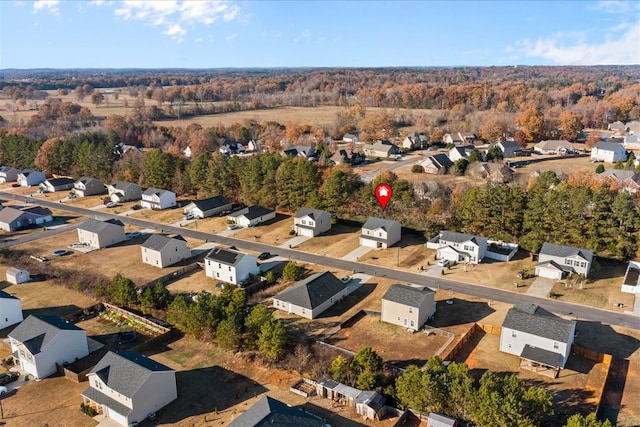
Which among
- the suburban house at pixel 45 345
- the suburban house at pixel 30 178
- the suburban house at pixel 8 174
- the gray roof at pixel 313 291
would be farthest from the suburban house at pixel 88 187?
the gray roof at pixel 313 291

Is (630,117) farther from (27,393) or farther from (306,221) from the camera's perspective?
(27,393)

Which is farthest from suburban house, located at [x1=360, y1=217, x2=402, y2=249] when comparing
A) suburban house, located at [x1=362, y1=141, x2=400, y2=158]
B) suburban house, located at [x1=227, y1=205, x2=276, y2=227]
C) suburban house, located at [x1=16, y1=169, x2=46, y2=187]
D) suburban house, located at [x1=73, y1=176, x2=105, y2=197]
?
suburban house, located at [x1=16, y1=169, x2=46, y2=187]

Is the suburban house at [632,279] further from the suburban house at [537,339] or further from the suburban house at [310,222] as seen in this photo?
the suburban house at [310,222]

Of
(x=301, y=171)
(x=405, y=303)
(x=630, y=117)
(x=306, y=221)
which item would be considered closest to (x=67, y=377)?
(x=405, y=303)

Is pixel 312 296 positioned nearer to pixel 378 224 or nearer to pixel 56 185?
pixel 378 224

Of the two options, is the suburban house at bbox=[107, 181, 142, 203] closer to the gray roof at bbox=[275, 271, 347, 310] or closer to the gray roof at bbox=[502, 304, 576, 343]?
the gray roof at bbox=[275, 271, 347, 310]
